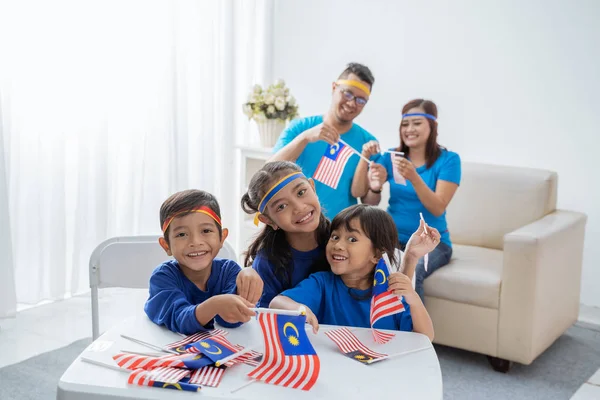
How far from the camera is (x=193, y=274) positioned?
1.69 metres

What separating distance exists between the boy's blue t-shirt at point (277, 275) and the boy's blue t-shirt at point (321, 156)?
2.92 feet

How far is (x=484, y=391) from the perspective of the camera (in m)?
2.74

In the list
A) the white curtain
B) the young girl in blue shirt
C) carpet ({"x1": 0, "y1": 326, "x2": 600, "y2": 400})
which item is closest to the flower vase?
the white curtain

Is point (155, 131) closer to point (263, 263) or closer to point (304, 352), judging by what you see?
point (263, 263)

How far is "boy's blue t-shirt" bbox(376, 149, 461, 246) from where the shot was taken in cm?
303

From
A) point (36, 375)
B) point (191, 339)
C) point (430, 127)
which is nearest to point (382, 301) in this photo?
point (191, 339)

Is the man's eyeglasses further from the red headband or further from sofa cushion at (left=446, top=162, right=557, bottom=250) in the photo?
the red headband

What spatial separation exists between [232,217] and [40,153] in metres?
1.49

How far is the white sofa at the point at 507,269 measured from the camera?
9.40ft

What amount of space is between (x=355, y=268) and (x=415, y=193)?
139cm

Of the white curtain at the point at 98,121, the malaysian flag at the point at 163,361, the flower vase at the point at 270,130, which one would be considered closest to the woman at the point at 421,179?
the flower vase at the point at 270,130

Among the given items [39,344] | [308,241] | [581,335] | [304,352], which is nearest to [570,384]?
[581,335]

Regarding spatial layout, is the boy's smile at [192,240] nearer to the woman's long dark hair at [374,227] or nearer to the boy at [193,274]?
the boy at [193,274]

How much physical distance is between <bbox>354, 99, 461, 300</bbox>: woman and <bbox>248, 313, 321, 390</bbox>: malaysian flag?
161 centimetres
